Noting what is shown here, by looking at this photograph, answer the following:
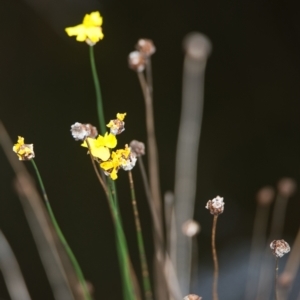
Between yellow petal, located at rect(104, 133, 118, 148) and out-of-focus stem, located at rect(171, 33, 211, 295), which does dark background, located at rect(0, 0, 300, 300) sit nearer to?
out-of-focus stem, located at rect(171, 33, 211, 295)

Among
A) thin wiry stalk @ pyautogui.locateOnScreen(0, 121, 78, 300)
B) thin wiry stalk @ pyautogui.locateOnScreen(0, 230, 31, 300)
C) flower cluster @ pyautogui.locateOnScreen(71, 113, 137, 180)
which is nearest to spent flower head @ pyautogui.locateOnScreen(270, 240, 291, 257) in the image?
flower cluster @ pyautogui.locateOnScreen(71, 113, 137, 180)

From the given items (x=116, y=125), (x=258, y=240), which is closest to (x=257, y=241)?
(x=258, y=240)

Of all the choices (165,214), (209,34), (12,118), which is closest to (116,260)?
(165,214)

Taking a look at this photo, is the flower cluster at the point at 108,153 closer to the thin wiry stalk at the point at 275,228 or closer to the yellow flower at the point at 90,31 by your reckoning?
the yellow flower at the point at 90,31

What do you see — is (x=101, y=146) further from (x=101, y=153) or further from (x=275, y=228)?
(x=275, y=228)

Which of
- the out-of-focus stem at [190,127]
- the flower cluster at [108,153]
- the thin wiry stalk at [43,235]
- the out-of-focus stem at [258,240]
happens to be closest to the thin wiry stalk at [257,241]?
the out-of-focus stem at [258,240]

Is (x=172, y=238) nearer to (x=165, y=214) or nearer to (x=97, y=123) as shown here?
(x=165, y=214)
